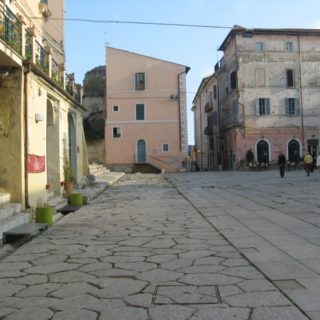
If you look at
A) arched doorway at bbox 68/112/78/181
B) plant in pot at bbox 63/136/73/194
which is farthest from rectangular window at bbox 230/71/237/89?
plant in pot at bbox 63/136/73/194

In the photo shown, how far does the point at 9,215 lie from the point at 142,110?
3989 cm

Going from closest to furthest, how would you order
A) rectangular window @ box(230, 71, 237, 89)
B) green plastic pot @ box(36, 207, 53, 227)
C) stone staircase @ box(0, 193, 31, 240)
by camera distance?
stone staircase @ box(0, 193, 31, 240), green plastic pot @ box(36, 207, 53, 227), rectangular window @ box(230, 71, 237, 89)

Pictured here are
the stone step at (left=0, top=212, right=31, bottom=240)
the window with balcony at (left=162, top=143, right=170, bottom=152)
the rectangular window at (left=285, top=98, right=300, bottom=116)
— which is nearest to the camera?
the stone step at (left=0, top=212, right=31, bottom=240)

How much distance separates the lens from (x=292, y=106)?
45219 mm

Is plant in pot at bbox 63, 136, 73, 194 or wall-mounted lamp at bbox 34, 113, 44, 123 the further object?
plant in pot at bbox 63, 136, 73, 194

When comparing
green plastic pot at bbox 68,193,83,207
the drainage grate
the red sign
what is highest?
the red sign

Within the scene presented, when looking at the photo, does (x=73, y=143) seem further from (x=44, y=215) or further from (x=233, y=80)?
(x=233, y=80)

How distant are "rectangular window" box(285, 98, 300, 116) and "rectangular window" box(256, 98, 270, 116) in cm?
183

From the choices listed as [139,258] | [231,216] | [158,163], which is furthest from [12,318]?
[158,163]

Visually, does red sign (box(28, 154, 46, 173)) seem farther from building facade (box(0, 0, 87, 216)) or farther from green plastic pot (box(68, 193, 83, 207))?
green plastic pot (box(68, 193, 83, 207))

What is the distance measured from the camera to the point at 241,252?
6898 mm

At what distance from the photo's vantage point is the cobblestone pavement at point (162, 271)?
4.42 meters

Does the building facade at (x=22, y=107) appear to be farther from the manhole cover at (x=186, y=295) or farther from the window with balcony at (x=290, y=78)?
the window with balcony at (x=290, y=78)

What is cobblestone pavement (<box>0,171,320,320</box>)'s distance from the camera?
442 cm
